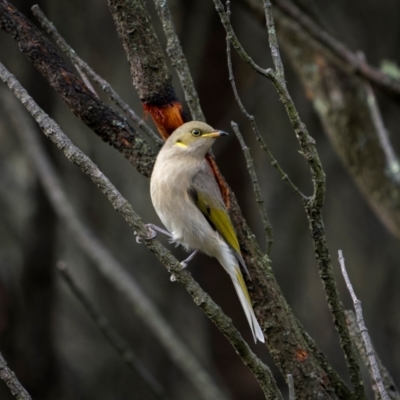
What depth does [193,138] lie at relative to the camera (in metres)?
3.83

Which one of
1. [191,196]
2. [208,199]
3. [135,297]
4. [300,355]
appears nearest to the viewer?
[300,355]

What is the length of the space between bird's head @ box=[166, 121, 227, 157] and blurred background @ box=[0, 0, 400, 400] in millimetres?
2946

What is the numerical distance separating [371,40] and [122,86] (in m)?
3.11

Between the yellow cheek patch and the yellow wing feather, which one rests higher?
the yellow cheek patch

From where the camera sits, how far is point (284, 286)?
796 centimetres

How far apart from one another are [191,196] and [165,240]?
13.0 feet

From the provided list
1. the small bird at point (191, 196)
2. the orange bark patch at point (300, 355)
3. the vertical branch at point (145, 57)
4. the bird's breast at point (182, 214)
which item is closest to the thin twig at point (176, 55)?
the vertical branch at point (145, 57)

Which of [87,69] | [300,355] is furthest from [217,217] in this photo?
A: [300,355]

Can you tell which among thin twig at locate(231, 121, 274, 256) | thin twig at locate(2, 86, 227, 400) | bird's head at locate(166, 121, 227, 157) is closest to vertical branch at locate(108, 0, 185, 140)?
bird's head at locate(166, 121, 227, 157)

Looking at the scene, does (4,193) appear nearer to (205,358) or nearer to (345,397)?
(205,358)

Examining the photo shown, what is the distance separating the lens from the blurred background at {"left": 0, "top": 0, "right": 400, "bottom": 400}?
654 centimetres

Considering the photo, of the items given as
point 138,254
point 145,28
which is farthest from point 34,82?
point 145,28

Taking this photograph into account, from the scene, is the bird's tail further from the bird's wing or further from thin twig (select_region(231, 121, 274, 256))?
thin twig (select_region(231, 121, 274, 256))

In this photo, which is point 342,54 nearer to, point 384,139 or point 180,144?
point 384,139
